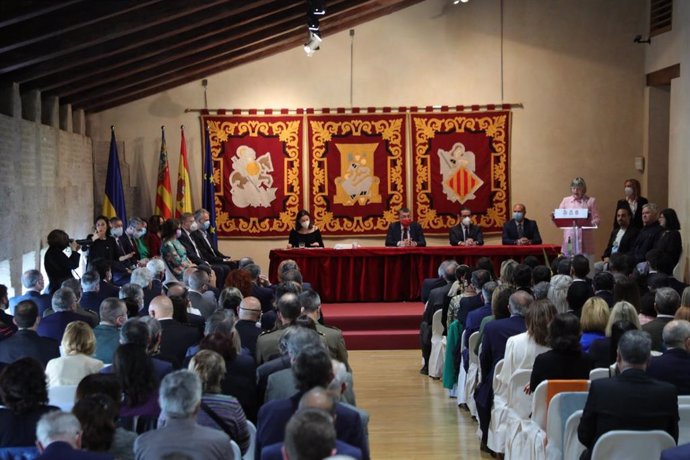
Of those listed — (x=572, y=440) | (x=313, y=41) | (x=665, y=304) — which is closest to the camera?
(x=572, y=440)

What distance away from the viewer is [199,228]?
13.1 m

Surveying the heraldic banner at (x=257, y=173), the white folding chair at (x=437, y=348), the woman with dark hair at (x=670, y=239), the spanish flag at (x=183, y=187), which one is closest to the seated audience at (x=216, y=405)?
the white folding chair at (x=437, y=348)

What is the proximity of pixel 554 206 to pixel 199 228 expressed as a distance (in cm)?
522

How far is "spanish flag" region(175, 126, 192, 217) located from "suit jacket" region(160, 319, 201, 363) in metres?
8.45

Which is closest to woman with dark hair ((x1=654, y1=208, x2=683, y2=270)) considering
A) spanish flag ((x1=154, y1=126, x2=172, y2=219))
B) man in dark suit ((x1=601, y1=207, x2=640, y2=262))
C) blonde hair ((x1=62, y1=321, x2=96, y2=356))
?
man in dark suit ((x1=601, y1=207, x2=640, y2=262))

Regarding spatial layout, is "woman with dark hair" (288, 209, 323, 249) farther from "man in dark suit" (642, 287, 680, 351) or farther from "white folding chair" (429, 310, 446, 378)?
"man in dark suit" (642, 287, 680, 351)

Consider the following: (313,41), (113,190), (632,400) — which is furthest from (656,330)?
(113,190)

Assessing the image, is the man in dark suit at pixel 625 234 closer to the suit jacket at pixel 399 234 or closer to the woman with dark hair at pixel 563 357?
the suit jacket at pixel 399 234

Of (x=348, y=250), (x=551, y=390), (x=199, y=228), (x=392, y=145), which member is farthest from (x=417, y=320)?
(x=551, y=390)

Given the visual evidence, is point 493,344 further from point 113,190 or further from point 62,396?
point 113,190

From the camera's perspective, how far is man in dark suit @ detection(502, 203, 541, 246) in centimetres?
1370

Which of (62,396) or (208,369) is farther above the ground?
(208,369)

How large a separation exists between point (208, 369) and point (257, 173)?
10.7 meters

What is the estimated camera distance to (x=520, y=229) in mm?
13750
